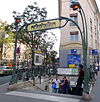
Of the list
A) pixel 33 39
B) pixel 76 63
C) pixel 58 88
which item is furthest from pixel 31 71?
pixel 76 63

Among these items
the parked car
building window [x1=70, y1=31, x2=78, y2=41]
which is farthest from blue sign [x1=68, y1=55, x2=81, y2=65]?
the parked car

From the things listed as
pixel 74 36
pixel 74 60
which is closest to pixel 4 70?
pixel 74 60

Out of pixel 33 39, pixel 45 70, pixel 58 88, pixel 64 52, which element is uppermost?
pixel 33 39

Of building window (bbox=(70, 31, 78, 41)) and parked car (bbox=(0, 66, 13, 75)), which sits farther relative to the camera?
building window (bbox=(70, 31, 78, 41))

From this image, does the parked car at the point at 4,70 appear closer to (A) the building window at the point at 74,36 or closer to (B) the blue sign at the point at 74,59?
(B) the blue sign at the point at 74,59

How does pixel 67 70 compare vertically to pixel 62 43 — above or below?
below

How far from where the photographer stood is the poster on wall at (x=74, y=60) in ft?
72.2

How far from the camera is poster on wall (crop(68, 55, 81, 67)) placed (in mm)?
22002

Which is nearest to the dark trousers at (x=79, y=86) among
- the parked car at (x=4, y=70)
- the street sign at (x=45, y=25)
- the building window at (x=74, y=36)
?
the street sign at (x=45, y=25)

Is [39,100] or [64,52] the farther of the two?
[64,52]

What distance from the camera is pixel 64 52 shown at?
23438 millimetres

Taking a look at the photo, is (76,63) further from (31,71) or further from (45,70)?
(31,71)

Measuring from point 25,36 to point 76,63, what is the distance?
8371 millimetres

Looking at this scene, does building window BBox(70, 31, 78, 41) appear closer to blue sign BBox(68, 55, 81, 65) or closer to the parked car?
blue sign BBox(68, 55, 81, 65)
